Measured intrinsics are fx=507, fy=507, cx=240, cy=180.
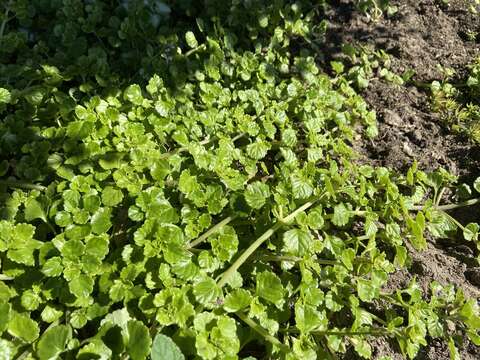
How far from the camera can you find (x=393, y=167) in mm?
2621

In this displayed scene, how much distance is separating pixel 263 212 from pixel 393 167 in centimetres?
102

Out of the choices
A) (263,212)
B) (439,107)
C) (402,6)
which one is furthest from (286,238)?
(402,6)

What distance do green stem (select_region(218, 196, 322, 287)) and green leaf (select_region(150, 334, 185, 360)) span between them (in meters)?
0.37

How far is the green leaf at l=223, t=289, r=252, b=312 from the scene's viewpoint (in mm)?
1596

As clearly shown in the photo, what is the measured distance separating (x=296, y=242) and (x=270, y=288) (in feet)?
0.63

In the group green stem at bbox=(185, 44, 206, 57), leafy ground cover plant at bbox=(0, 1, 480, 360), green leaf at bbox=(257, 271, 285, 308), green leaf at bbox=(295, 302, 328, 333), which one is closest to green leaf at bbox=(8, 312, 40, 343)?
leafy ground cover plant at bbox=(0, 1, 480, 360)

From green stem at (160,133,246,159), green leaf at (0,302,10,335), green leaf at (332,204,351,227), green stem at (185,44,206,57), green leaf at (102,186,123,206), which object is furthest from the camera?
green stem at (185,44,206,57)

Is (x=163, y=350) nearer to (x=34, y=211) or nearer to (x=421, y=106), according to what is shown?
(x=34, y=211)

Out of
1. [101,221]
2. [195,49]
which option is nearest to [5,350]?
[101,221]

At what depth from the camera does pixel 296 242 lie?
1751 mm

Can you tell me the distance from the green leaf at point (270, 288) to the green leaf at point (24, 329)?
2.27ft

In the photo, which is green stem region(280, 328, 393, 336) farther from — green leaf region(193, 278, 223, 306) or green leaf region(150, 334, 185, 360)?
green leaf region(150, 334, 185, 360)

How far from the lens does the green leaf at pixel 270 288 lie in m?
1.65

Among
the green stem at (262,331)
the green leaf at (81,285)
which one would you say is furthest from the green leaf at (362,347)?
the green leaf at (81,285)
